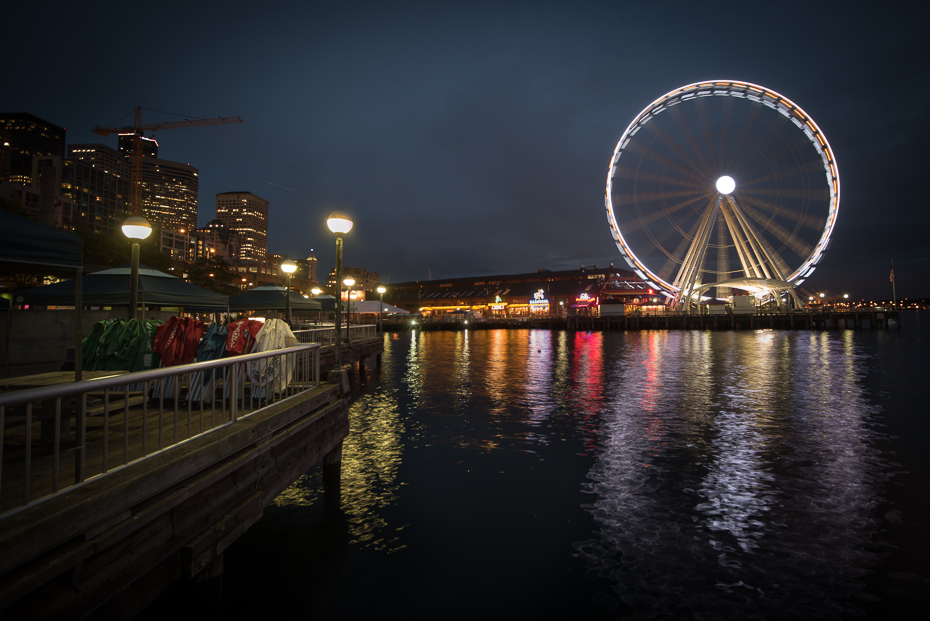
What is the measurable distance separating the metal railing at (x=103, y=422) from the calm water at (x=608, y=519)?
1.95m

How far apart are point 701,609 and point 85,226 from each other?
183 feet

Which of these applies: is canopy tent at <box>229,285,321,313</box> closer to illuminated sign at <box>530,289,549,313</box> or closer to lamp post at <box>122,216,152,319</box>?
lamp post at <box>122,216,152,319</box>

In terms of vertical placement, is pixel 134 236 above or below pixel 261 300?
above

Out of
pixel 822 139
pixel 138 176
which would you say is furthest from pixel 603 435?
pixel 138 176

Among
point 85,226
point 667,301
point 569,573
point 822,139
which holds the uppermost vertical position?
point 822,139

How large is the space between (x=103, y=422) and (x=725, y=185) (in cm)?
6008

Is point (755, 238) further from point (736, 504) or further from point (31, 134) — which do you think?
point (31, 134)

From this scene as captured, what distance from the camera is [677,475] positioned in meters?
8.56

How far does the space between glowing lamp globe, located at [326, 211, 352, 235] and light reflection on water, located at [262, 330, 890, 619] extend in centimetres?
473

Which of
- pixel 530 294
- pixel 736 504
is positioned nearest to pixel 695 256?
pixel 530 294

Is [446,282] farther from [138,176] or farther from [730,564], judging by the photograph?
[730,564]

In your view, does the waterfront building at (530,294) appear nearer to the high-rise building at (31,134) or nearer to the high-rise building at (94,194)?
the high-rise building at (94,194)

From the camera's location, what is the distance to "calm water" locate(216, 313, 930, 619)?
16.8ft

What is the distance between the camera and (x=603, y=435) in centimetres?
1141
